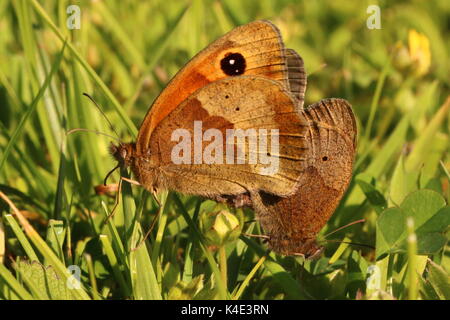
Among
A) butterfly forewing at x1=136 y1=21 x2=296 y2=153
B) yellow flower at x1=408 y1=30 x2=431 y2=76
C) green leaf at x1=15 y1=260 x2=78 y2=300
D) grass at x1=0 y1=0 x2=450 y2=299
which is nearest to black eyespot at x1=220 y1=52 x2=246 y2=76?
butterfly forewing at x1=136 y1=21 x2=296 y2=153

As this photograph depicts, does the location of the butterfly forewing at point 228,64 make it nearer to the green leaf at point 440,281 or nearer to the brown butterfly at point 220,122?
the brown butterfly at point 220,122

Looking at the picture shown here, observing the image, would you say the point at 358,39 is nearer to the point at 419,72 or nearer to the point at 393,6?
the point at 393,6

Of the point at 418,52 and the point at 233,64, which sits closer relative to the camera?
the point at 233,64

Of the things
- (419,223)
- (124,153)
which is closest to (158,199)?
(124,153)

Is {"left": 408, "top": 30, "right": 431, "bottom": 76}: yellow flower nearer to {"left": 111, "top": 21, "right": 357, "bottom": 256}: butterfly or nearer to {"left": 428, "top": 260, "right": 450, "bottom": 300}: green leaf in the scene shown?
{"left": 111, "top": 21, "right": 357, "bottom": 256}: butterfly

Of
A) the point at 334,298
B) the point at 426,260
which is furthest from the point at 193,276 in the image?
the point at 426,260

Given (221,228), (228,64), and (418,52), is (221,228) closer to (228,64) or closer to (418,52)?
(228,64)
